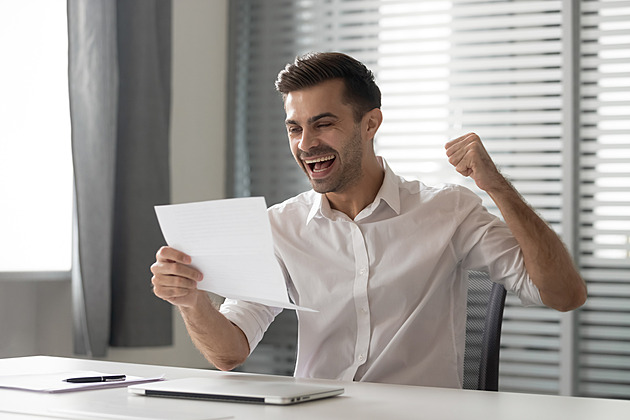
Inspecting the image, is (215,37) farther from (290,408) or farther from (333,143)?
(290,408)

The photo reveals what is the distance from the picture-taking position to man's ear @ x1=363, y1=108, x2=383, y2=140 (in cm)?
198

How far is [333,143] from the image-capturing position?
1895 millimetres

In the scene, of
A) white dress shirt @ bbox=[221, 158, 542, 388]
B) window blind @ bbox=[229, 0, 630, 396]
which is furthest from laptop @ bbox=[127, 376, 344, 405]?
window blind @ bbox=[229, 0, 630, 396]

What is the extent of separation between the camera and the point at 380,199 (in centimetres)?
188

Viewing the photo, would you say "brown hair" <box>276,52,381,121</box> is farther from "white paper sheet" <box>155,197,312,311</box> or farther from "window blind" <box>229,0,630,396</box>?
"window blind" <box>229,0,630,396</box>

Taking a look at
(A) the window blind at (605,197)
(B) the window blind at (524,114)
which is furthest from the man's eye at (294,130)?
(A) the window blind at (605,197)

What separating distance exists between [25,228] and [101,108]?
48cm

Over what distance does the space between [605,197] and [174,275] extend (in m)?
2.10

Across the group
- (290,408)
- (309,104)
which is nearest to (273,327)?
(309,104)

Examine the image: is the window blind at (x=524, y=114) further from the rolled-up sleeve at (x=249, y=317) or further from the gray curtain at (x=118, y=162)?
the rolled-up sleeve at (x=249, y=317)

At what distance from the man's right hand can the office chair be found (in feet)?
1.97

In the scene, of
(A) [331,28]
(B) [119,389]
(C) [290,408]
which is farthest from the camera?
(A) [331,28]

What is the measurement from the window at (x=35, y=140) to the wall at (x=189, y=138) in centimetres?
19

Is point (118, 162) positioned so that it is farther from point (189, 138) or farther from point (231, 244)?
point (231, 244)
